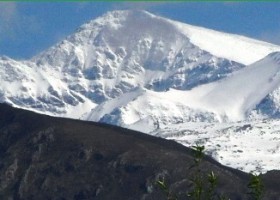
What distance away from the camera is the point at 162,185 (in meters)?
60.0

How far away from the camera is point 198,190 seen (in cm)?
6109

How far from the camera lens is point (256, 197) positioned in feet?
200

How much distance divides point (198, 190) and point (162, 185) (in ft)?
7.15

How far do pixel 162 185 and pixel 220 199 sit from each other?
363cm

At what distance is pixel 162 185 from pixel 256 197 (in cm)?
487

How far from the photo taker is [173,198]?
61594 millimetres

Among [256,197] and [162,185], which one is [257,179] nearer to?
[256,197]

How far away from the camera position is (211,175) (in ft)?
197

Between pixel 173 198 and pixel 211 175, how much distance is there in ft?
9.12

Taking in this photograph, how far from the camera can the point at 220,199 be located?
61.8m

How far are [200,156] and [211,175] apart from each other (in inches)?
55.5

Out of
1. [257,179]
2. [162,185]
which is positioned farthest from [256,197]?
[162,185]

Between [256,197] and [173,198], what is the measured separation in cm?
421
